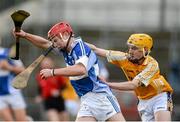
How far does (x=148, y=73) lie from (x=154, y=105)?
0.59m

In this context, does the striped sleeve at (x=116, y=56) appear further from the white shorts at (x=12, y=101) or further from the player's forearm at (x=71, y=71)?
the white shorts at (x=12, y=101)

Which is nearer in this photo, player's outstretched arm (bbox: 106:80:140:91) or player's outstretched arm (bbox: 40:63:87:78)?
player's outstretched arm (bbox: 40:63:87:78)

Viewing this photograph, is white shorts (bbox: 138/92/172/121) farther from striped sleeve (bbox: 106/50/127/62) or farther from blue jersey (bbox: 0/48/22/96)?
blue jersey (bbox: 0/48/22/96)

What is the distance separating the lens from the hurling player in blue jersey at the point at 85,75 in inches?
425

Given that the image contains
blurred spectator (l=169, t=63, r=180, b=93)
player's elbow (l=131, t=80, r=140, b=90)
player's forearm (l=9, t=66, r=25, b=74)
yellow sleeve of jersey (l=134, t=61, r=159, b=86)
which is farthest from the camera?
blurred spectator (l=169, t=63, r=180, b=93)

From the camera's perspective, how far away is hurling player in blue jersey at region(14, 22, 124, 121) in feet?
35.4

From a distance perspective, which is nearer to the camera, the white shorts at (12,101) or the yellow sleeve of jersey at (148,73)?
the yellow sleeve of jersey at (148,73)

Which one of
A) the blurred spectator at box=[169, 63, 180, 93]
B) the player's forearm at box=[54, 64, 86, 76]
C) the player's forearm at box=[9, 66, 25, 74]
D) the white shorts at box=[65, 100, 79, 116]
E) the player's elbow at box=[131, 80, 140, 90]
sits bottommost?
the blurred spectator at box=[169, 63, 180, 93]

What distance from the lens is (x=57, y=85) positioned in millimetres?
17516

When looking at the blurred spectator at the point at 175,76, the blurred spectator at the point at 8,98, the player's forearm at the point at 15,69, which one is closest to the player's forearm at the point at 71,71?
the player's forearm at the point at 15,69

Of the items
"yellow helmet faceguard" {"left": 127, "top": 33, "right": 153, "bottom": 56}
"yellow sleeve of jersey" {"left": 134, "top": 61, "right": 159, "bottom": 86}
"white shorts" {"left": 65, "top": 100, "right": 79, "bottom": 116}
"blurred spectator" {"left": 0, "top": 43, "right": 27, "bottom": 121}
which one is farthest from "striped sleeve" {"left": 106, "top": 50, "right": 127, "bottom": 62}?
"white shorts" {"left": 65, "top": 100, "right": 79, "bottom": 116}

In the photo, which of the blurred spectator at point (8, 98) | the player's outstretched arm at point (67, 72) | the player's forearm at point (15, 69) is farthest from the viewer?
the blurred spectator at point (8, 98)

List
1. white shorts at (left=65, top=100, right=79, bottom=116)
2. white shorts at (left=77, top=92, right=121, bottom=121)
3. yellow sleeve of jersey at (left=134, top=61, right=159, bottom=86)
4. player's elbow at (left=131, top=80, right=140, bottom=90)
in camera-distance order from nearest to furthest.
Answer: white shorts at (left=77, top=92, right=121, bottom=121) → player's elbow at (left=131, top=80, right=140, bottom=90) → yellow sleeve of jersey at (left=134, top=61, right=159, bottom=86) → white shorts at (left=65, top=100, right=79, bottom=116)

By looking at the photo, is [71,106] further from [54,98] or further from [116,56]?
[116,56]
